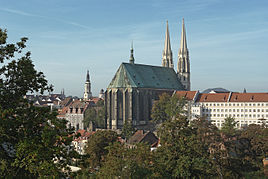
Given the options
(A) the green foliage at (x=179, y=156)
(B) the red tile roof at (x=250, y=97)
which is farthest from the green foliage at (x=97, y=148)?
(B) the red tile roof at (x=250, y=97)

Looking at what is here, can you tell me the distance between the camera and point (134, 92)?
11144 cm

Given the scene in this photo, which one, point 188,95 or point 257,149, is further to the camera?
point 188,95

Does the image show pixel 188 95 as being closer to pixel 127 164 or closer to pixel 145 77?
pixel 145 77

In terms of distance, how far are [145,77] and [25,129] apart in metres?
105

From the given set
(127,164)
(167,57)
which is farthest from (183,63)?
(127,164)

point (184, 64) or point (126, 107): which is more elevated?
point (184, 64)

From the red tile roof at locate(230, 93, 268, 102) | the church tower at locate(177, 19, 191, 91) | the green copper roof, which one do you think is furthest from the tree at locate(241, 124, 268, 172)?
the church tower at locate(177, 19, 191, 91)

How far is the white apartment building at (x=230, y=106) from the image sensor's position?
10394 cm

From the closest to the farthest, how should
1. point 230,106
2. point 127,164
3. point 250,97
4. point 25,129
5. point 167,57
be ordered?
point 25,129 → point 127,164 → point 250,97 → point 230,106 → point 167,57

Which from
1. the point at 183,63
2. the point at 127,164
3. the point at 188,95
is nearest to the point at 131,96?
the point at 188,95

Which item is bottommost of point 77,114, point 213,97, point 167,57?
point 77,114

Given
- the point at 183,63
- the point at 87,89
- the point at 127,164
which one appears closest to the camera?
the point at 127,164

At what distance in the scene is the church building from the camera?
359ft

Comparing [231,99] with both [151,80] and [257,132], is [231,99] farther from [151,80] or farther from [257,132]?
[257,132]
